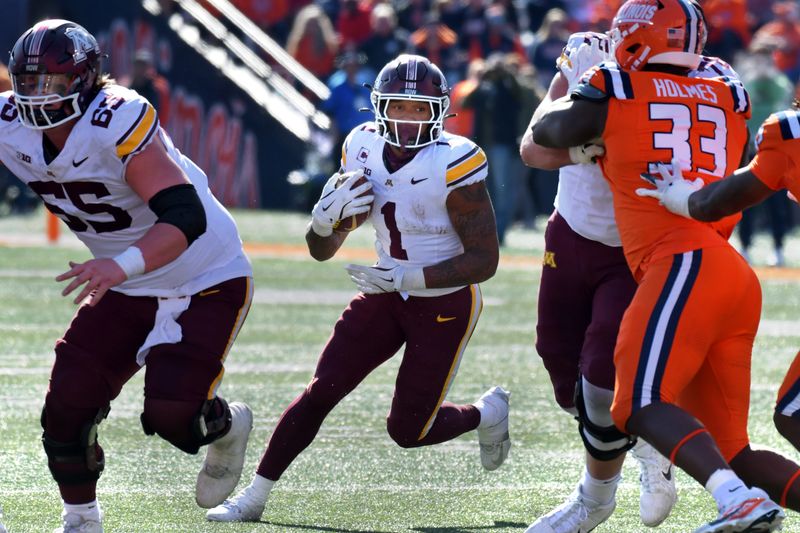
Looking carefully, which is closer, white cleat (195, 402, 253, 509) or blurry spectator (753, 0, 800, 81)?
white cleat (195, 402, 253, 509)

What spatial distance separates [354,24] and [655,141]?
1303 cm

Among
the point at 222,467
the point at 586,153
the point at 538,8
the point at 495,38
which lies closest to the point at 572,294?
the point at 586,153

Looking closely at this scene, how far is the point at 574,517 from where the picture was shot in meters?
4.59

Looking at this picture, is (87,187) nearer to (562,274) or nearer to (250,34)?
(562,274)

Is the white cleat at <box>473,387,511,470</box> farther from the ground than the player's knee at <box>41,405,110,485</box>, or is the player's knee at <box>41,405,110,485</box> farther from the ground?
the player's knee at <box>41,405,110,485</box>

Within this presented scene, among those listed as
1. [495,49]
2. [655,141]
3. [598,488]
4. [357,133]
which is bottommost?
[495,49]

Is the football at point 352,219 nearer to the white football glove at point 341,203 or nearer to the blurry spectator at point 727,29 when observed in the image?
the white football glove at point 341,203

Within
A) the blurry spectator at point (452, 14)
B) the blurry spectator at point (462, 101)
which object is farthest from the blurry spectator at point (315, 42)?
the blurry spectator at point (462, 101)

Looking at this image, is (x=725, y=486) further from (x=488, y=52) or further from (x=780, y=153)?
(x=488, y=52)

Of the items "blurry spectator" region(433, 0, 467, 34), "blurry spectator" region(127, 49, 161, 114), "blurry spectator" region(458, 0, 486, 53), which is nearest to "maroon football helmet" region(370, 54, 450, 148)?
"blurry spectator" region(127, 49, 161, 114)

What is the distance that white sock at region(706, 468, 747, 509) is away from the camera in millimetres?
3699

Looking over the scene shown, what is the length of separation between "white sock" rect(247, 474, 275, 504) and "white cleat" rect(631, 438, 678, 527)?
123 cm

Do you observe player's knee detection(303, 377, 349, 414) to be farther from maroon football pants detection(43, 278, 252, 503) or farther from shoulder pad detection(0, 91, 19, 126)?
shoulder pad detection(0, 91, 19, 126)

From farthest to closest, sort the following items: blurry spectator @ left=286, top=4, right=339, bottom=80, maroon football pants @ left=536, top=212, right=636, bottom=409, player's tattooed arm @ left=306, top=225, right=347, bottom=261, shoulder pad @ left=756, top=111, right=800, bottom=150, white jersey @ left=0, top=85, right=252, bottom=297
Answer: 1. blurry spectator @ left=286, top=4, right=339, bottom=80
2. player's tattooed arm @ left=306, top=225, right=347, bottom=261
3. maroon football pants @ left=536, top=212, right=636, bottom=409
4. white jersey @ left=0, top=85, right=252, bottom=297
5. shoulder pad @ left=756, top=111, right=800, bottom=150
